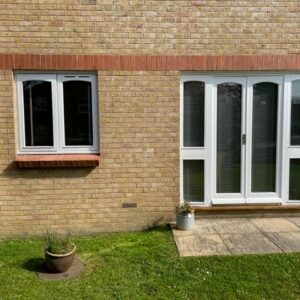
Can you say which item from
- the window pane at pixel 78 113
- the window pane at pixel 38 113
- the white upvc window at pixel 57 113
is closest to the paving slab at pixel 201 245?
the white upvc window at pixel 57 113

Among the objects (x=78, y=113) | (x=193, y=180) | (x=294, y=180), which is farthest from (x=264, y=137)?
(x=78, y=113)

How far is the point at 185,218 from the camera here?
18.1 feet

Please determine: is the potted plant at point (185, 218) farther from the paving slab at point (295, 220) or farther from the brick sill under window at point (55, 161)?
the paving slab at point (295, 220)

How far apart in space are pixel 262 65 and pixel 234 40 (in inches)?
23.2

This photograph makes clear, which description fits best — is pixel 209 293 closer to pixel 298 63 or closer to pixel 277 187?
pixel 277 187

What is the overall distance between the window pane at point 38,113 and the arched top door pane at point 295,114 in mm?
3880

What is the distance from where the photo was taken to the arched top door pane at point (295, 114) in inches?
233

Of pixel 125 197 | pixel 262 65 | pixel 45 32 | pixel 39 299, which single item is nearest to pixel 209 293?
pixel 39 299

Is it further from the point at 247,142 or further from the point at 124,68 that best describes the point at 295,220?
the point at 124,68

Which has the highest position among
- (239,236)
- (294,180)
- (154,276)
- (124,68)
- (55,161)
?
(124,68)

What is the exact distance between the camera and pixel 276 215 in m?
6.06

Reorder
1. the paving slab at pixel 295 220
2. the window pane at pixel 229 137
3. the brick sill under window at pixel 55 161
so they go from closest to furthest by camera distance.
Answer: the brick sill under window at pixel 55 161, the paving slab at pixel 295 220, the window pane at pixel 229 137

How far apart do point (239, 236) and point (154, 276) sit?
1645 millimetres

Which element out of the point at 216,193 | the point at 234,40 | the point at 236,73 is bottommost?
the point at 216,193
